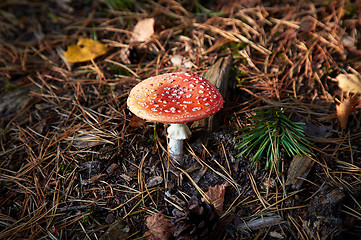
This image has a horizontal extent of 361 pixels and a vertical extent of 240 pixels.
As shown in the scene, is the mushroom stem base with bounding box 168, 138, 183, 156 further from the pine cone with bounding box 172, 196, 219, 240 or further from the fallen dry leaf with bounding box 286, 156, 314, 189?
the fallen dry leaf with bounding box 286, 156, 314, 189

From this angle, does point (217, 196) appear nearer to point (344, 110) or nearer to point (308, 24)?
point (344, 110)

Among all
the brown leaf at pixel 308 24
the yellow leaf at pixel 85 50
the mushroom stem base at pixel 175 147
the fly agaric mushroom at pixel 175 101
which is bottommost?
the mushroom stem base at pixel 175 147

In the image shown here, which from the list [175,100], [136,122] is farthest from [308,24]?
[136,122]

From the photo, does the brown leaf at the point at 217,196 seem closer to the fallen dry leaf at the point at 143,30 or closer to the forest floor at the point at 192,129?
the forest floor at the point at 192,129

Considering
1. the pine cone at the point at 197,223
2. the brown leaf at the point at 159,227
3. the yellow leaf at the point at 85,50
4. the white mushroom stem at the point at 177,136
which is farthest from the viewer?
the yellow leaf at the point at 85,50

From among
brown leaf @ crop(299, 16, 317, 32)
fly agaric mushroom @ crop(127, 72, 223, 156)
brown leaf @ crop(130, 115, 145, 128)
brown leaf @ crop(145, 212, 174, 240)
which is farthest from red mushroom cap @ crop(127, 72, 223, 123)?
brown leaf @ crop(299, 16, 317, 32)

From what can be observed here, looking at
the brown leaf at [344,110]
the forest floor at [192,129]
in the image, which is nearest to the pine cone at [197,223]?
the forest floor at [192,129]

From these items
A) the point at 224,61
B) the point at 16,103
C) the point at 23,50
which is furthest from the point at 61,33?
the point at 224,61
